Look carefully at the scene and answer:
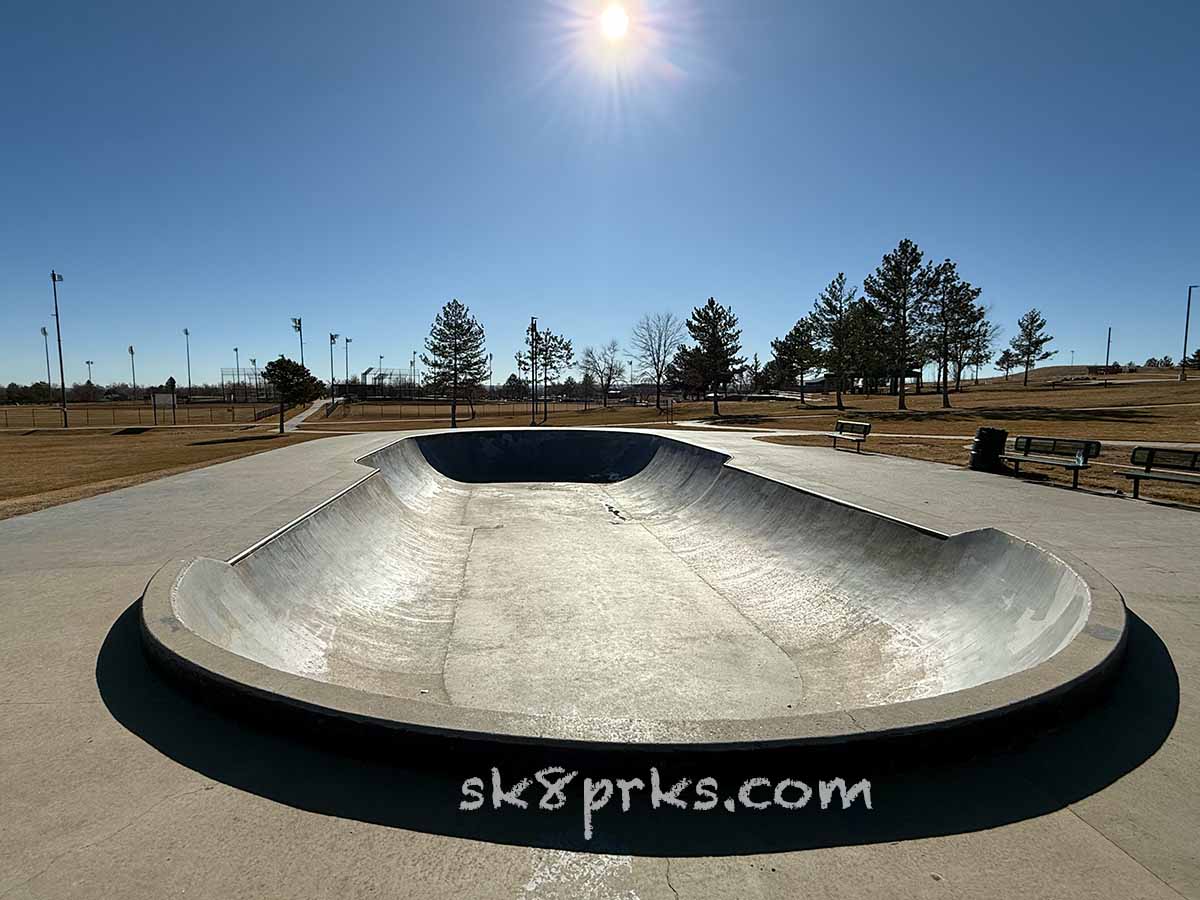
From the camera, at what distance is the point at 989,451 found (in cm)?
1411

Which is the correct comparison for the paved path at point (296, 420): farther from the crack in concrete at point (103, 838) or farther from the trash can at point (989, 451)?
the crack in concrete at point (103, 838)

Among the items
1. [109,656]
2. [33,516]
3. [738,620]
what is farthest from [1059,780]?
[33,516]

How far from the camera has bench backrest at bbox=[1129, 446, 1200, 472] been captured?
9.66m

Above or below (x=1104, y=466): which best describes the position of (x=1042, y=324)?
above

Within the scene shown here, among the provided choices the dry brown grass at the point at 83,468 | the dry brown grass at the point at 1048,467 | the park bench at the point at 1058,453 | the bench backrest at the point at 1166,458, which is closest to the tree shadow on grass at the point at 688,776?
the bench backrest at the point at 1166,458

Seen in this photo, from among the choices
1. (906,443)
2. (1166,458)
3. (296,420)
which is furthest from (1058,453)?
(296,420)

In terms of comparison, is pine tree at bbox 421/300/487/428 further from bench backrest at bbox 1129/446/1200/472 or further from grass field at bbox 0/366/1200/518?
bench backrest at bbox 1129/446/1200/472

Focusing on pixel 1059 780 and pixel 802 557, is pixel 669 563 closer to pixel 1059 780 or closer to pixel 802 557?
pixel 802 557

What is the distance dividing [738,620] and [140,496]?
11.0m

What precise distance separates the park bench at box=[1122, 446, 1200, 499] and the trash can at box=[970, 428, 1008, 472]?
3389 millimetres

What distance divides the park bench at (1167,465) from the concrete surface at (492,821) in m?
7.02

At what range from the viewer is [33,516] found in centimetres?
960

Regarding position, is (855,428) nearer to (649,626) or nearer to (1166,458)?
(1166,458)

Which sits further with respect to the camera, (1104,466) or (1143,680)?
(1104,466)
